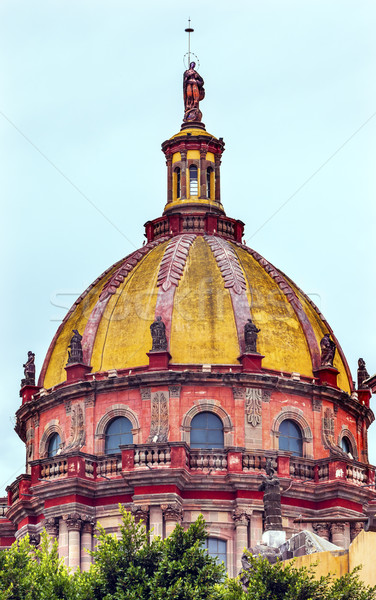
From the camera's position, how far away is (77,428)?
8206cm

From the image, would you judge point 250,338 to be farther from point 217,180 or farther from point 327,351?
point 217,180

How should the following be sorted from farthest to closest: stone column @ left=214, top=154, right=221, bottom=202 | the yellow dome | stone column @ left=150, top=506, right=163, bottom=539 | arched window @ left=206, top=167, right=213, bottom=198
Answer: stone column @ left=214, top=154, right=221, bottom=202 < arched window @ left=206, top=167, right=213, bottom=198 < the yellow dome < stone column @ left=150, top=506, right=163, bottom=539

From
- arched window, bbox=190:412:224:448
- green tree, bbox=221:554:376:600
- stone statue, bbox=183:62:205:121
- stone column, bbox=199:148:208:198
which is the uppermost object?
stone statue, bbox=183:62:205:121

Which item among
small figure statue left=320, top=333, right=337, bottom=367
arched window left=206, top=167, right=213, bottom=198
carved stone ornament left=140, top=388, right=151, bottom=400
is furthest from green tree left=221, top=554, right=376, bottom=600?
arched window left=206, top=167, right=213, bottom=198

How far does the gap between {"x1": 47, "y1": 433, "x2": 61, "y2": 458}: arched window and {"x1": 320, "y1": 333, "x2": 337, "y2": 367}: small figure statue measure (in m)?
10.8

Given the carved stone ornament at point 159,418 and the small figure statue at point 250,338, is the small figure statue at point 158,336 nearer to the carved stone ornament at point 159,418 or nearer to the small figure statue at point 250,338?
the carved stone ornament at point 159,418

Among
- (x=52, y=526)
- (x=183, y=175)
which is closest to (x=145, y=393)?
(x=52, y=526)

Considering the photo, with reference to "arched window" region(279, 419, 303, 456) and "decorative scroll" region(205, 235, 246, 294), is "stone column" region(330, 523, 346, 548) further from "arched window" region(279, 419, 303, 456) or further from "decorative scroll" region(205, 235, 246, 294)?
"decorative scroll" region(205, 235, 246, 294)

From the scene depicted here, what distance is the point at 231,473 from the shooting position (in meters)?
78.6

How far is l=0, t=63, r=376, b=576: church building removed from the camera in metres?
78.8

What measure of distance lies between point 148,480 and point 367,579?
22.0 m

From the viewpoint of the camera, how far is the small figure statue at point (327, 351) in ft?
275

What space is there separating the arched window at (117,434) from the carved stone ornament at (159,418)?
1.21 meters

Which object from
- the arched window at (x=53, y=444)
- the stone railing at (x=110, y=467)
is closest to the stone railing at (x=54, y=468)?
the stone railing at (x=110, y=467)
